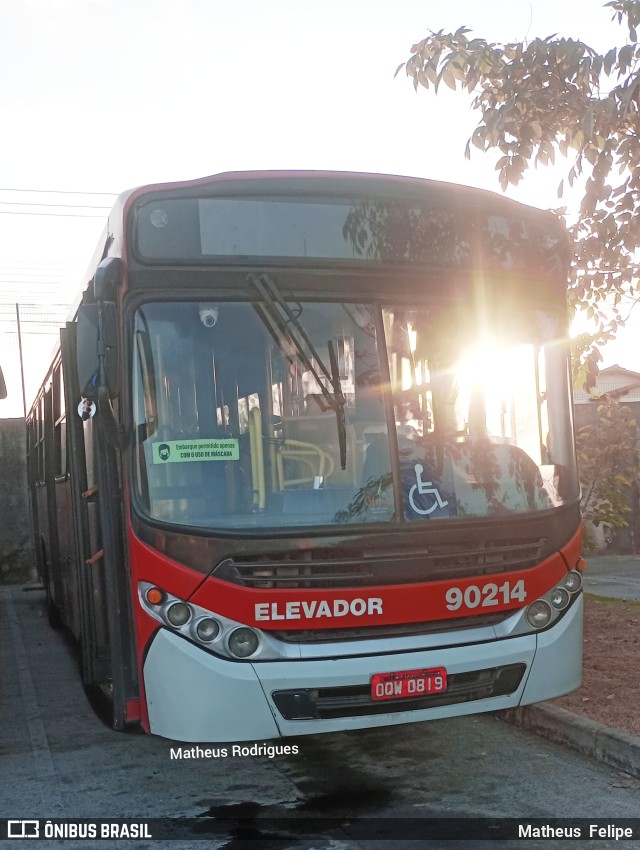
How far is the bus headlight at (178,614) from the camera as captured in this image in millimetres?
Answer: 5035

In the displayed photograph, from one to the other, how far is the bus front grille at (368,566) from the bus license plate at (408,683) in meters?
0.45

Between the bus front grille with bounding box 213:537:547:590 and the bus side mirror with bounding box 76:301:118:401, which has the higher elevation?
the bus side mirror with bounding box 76:301:118:401

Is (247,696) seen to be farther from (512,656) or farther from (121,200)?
(121,200)

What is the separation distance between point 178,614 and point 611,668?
12.5 feet

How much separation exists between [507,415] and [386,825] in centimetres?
229

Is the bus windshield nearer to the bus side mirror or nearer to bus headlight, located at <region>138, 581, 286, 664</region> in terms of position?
the bus side mirror

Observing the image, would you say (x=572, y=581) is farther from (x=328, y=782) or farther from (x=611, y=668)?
(x=611, y=668)

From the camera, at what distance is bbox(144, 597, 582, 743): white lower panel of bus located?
4.93 meters

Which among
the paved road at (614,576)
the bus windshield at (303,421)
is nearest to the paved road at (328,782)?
the bus windshield at (303,421)

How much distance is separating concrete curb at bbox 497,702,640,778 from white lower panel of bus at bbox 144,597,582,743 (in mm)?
984

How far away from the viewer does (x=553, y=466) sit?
5930 mm

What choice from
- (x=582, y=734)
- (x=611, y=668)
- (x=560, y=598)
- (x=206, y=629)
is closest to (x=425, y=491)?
(x=560, y=598)

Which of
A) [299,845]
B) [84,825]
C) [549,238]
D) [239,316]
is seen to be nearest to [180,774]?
[84,825]

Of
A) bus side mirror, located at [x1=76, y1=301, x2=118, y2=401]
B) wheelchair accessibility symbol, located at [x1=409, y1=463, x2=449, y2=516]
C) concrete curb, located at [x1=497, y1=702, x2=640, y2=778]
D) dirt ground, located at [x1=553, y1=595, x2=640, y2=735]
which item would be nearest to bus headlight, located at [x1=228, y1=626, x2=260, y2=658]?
wheelchair accessibility symbol, located at [x1=409, y1=463, x2=449, y2=516]
